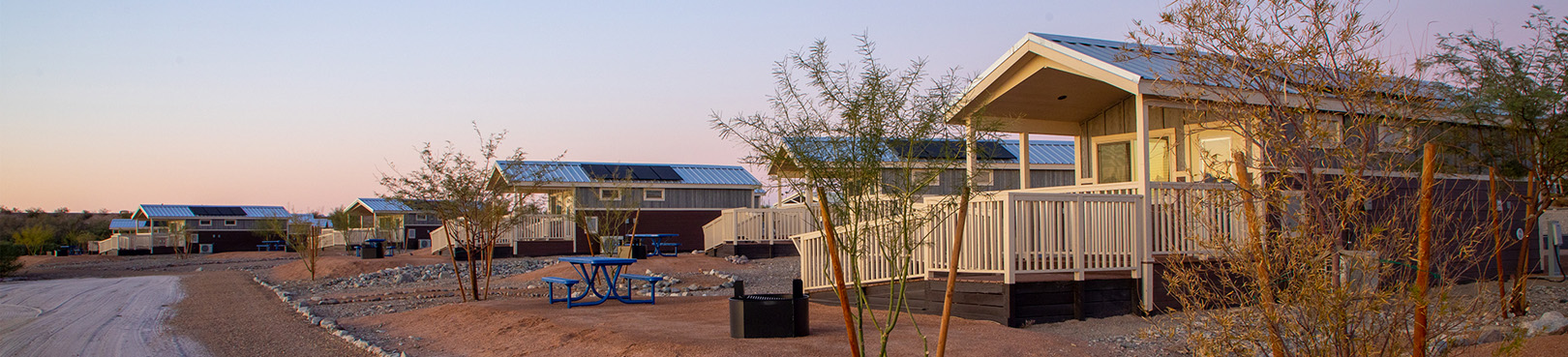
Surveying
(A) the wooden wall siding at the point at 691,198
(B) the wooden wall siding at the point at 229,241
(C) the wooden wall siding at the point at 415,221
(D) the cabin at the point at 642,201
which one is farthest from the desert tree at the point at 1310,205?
(B) the wooden wall siding at the point at 229,241

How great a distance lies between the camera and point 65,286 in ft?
68.8

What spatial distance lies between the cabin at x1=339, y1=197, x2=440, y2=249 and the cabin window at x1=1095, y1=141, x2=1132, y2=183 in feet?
110

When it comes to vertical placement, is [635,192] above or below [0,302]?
above

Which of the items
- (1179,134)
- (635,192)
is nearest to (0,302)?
(635,192)

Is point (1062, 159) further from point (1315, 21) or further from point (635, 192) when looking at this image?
point (1315, 21)

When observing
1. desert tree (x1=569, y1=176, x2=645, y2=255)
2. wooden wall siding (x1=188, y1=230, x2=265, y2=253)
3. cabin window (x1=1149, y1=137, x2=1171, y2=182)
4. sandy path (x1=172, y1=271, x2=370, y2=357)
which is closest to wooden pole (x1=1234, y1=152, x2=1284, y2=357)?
sandy path (x1=172, y1=271, x2=370, y2=357)

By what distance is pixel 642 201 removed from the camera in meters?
30.3

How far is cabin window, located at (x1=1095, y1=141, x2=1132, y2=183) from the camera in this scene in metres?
12.5

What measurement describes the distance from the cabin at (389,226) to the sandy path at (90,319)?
21.2 metres

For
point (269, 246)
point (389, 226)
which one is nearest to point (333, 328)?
point (389, 226)

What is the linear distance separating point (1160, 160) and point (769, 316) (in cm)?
718

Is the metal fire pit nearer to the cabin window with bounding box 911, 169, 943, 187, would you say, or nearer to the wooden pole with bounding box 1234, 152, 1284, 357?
the cabin window with bounding box 911, 169, 943, 187

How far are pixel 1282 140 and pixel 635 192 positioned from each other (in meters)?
27.0

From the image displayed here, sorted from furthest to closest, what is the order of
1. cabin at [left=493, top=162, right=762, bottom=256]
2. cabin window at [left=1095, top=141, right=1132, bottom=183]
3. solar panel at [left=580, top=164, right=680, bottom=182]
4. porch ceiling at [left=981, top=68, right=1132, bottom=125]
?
1. solar panel at [left=580, top=164, right=680, bottom=182]
2. cabin at [left=493, top=162, right=762, bottom=256]
3. cabin window at [left=1095, top=141, right=1132, bottom=183]
4. porch ceiling at [left=981, top=68, right=1132, bottom=125]
